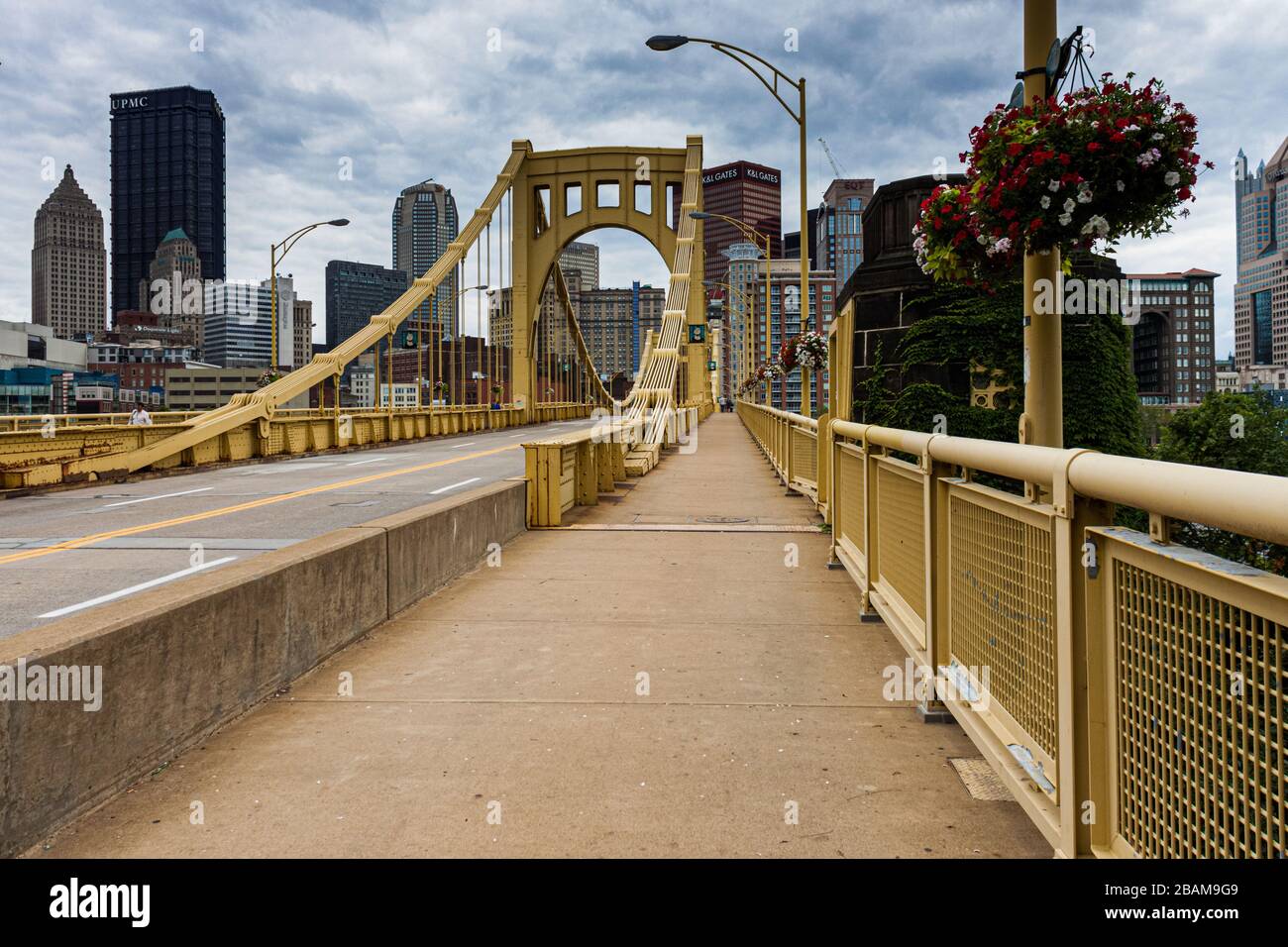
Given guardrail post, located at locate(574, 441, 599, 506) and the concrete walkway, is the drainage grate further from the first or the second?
guardrail post, located at locate(574, 441, 599, 506)

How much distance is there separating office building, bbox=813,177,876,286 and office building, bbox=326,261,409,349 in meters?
75.1

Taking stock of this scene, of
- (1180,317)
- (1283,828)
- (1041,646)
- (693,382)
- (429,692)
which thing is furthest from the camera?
(1180,317)

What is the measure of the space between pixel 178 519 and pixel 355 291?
14778 cm

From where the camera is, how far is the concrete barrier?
3391mm

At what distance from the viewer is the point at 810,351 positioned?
31625 millimetres

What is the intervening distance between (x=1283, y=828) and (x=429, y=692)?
4.31 meters

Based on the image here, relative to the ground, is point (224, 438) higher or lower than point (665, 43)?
lower

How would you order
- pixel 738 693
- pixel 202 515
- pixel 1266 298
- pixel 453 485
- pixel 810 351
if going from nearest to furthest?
pixel 738 693 → pixel 202 515 → pixel 453 485 → pixel 810 351 → pixel 1266 298

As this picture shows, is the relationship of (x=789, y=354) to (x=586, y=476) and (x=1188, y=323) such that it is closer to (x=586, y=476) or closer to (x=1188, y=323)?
(x=586, y=476)

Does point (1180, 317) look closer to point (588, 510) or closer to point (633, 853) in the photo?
point (588, 510)

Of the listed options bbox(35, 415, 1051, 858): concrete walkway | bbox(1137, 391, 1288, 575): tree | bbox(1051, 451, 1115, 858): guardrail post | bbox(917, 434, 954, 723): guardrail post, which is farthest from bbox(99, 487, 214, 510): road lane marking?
bbox(1137, 391, 1288, 575): tree

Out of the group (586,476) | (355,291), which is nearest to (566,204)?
(586,476)
